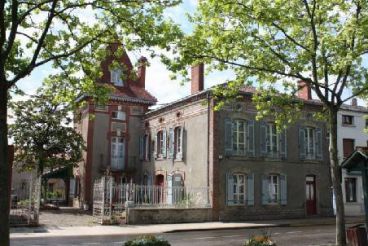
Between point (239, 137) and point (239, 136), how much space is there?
0.06m

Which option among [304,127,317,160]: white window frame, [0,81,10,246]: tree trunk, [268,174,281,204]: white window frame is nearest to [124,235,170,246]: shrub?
[0,81,10,246]: tree trunk

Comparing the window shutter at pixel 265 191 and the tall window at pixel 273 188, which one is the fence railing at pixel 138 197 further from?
the tall window at pixel 273 188

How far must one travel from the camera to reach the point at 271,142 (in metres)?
27.5

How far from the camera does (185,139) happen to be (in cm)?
2788

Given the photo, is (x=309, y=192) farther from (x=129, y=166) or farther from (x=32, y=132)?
(x=32, y=132)

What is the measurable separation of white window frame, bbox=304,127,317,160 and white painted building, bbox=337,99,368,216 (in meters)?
2.40

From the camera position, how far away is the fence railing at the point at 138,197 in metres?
22.4

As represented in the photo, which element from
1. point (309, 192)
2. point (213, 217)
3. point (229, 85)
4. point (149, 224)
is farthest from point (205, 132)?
point (229, 85)

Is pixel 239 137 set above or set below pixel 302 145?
above

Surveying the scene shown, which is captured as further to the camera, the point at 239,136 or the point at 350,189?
the point at 350,189

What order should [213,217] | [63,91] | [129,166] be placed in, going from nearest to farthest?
[63,91] → [213,217] → [129,166]

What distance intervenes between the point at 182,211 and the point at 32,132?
11.7m

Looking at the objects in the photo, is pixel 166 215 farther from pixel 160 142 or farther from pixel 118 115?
pixel 118 115

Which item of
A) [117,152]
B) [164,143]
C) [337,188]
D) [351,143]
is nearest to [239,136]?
[164,143]
